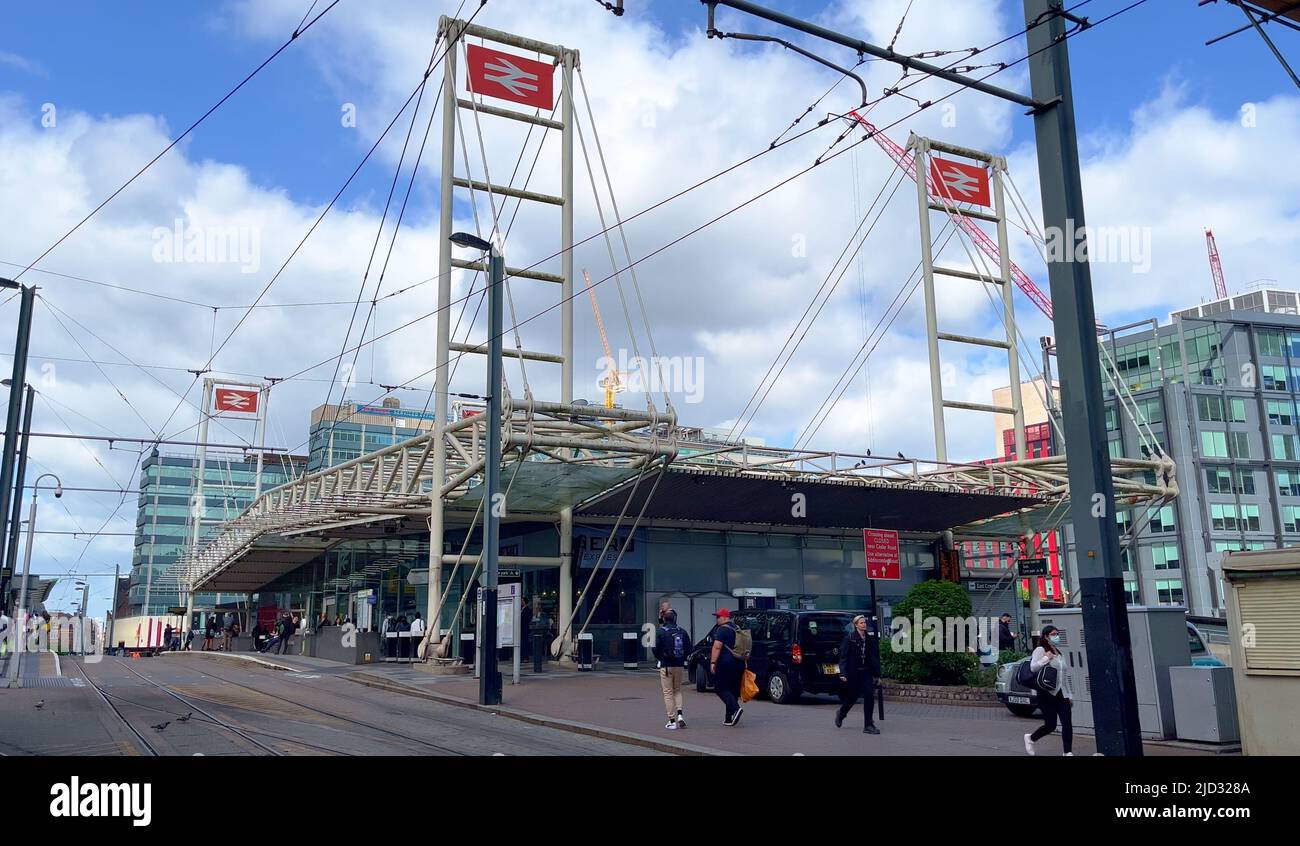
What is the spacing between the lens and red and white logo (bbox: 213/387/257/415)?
259 feet

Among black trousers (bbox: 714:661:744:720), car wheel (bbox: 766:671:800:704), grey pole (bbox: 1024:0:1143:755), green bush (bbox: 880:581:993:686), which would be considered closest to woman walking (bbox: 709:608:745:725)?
black trousers (bbox: 714:661:744:720)

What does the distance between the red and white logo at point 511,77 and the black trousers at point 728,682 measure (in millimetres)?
20380

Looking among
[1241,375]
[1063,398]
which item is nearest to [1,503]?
[1063,398]

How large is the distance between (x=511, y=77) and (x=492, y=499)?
16.3m

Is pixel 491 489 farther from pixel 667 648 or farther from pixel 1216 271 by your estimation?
pixel 1216 271

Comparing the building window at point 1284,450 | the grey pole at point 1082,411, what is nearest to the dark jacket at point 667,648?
the grey pole at point 1082,411

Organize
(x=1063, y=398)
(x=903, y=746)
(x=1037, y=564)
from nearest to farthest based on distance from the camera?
(x=1063, y=398) → (x=903, y=746) → (x=1037, y=564)

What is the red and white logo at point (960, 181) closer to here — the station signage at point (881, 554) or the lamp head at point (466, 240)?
the station signage at point (881, 554)

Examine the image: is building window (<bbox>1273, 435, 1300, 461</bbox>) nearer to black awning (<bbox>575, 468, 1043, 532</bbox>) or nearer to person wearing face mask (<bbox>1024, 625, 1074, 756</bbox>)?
black awning (<bbox>575, 468, 1043, 532</bbox>)

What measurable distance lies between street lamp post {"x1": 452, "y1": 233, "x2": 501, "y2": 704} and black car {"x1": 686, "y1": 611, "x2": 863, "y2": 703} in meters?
3.73

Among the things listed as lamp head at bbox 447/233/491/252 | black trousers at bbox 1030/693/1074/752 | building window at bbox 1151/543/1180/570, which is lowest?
black trousers at bbox 1030/693/1074/752
